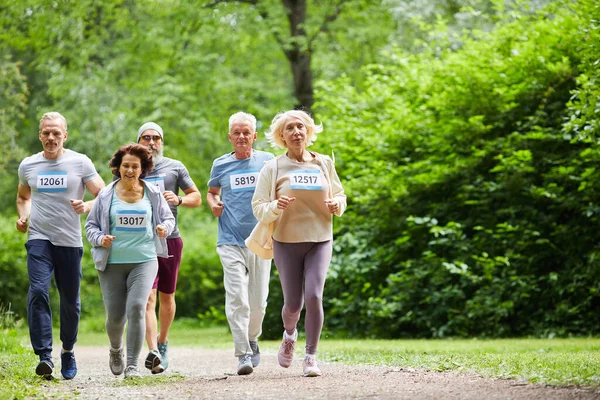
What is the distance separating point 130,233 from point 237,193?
4.05ft

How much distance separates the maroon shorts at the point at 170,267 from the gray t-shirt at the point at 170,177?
0.08m

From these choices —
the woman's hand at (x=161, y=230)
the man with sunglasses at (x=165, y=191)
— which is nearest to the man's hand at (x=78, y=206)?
the woman's hand at (x=161, y=230)

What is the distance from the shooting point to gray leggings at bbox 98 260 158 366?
7523mm

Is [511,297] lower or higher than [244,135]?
lower

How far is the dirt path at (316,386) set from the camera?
5949mm

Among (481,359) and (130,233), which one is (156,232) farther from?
(481,359)

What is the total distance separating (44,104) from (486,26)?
46.8 feet

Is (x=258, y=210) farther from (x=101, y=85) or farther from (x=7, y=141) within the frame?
(x=101, y=85)

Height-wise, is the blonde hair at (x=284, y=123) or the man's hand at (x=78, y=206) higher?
the blonde hair at (x=284, y=123)

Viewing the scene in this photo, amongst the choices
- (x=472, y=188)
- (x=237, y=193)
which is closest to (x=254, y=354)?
(x=237, y=193)

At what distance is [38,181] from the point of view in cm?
804

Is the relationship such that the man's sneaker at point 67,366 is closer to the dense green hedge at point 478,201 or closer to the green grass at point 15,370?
the green grass at point 15,370

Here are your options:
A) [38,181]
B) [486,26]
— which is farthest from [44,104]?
[38,181]

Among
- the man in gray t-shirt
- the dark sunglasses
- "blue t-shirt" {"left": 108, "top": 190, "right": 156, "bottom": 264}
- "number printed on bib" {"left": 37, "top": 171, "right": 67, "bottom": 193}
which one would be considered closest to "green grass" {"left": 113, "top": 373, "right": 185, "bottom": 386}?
the man in gray t-shirt
